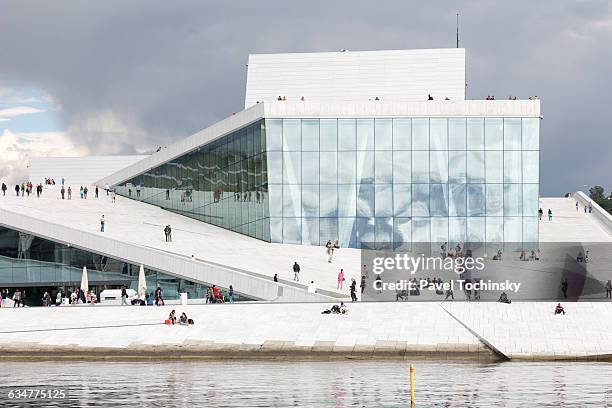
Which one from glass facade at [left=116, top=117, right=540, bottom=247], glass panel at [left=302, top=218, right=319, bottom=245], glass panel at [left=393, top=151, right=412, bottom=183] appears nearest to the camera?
glass facade at [left=116, top=117, right=540, bottom=247]

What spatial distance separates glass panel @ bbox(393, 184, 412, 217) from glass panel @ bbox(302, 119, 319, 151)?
525cm

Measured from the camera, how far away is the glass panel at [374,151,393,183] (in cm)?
6969

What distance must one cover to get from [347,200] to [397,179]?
314 centimetres

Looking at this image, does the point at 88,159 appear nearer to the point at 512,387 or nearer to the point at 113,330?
the point at 113,330

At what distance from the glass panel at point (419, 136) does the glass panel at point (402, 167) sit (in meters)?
0.67

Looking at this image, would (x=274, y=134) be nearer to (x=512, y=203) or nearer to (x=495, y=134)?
(x=495, y=134)

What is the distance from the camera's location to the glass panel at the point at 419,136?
69625mm

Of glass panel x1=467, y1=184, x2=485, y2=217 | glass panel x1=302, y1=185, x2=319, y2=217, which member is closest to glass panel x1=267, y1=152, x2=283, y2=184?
glass panel x1=302, y1=185, x2=319, y2=217

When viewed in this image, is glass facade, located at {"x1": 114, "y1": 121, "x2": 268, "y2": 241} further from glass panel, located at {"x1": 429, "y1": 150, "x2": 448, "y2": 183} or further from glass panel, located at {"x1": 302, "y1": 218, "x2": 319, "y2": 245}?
glass panel, located at {"x1": 429, "y1": 150, "x2": 448, "y2": 183}

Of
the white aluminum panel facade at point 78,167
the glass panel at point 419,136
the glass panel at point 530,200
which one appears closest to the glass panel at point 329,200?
the glass panel at point 419,136

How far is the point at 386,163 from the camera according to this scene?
6969 cm

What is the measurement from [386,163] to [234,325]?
24967 millimetres

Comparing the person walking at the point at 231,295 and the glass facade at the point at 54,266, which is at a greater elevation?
the glass facade at the point at 54,266

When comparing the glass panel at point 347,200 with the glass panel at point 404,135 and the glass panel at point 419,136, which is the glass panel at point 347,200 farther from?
the glass panel at point 419,136
